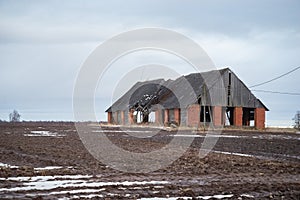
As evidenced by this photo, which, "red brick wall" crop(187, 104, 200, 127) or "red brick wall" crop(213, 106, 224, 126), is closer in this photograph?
"red brick wall" crop(187, 104, 200, 127)

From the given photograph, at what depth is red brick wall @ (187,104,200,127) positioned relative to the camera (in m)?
49.7

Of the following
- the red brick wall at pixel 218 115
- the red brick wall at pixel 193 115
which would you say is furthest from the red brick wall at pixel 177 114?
the red brick wall at pixel 218 115

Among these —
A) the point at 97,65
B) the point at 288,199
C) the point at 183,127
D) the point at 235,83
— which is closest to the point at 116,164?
the point at 288,199

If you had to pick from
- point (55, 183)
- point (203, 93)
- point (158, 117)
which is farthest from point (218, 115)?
point (55, 183)

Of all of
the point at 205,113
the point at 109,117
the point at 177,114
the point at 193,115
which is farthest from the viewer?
the point at 109,117

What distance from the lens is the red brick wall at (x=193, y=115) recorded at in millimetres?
49688

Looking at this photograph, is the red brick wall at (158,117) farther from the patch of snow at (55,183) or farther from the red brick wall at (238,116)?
the patch of snow at (55,183)

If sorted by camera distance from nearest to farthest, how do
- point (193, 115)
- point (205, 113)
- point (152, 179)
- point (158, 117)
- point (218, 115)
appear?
point (152, 179) < point (193, 115) < point (218, 115) < point (205, 113) < point (158, 117)

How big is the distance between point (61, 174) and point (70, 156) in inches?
211

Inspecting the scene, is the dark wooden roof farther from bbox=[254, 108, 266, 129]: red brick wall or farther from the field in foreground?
the field in foreground

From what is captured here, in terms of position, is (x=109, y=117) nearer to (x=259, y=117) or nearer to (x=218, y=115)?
(x=218, y=115)

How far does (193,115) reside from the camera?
49.8 meters

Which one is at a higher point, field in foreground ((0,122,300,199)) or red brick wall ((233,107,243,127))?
red brick wall ((233,107,243,127))

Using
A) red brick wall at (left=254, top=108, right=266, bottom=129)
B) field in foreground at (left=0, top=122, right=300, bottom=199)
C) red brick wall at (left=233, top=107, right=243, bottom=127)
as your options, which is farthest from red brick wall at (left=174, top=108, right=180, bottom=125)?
field in foreground at (left=0, top=122, right=300, bottom=199)
